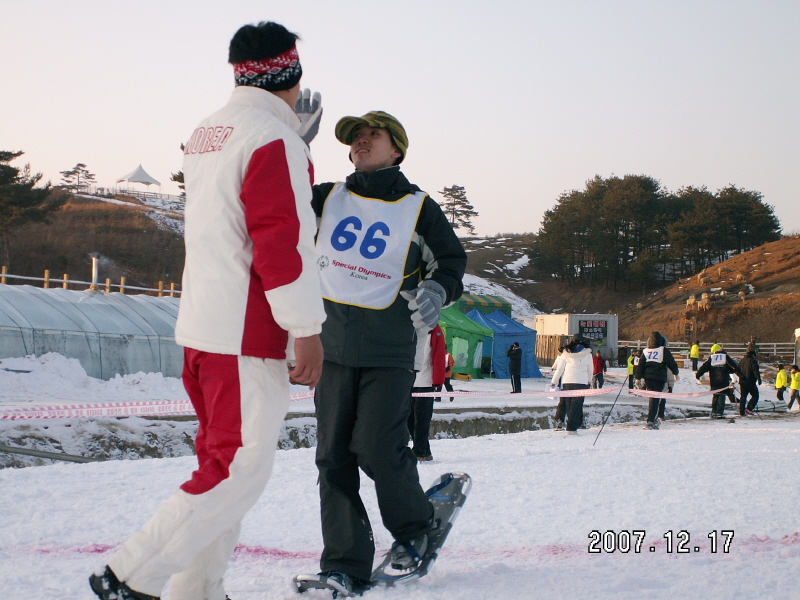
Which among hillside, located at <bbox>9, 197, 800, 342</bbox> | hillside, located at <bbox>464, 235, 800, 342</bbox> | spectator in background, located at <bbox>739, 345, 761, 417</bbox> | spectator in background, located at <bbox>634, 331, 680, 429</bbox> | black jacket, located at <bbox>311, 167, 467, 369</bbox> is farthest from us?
hillside, located at <bbox>9, 197, 800, 342</bbox>

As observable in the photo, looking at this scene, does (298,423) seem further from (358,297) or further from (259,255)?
(259,255)

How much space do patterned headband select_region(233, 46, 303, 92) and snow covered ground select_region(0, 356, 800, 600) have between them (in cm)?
173

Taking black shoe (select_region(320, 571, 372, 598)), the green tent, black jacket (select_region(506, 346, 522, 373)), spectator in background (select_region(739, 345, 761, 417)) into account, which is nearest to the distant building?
the green tent

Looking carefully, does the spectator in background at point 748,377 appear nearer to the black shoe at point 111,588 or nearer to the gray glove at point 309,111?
the gray glove at point 309,111

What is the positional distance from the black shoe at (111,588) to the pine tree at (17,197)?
4747cm

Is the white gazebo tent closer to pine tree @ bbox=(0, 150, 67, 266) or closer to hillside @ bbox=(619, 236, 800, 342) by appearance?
pine tree @ bbox=(0, 150, 67, 266)

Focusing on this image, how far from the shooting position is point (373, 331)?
9.10 feet

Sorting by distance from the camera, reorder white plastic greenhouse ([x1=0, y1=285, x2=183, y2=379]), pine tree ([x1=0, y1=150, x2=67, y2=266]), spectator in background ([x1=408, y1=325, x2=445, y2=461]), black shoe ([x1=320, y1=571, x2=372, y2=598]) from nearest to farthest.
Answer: black shoe ([x1=320, y1=571, x2=372, y2=598]) < spectator in background ([x1=408, y1=325, x2=445, y2=461]) < white plastic greenhouse ([x1=0, y1=285, x2=183, y2=379]) < pine tree ([x1=0, y1=150, x2=67, y2=266])

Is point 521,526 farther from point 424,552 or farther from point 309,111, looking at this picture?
point 309,111

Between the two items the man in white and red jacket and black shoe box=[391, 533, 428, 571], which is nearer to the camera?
the man in white and red jacket

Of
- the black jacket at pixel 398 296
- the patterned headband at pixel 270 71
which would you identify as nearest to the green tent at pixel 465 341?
the black jacket at pixel 398 296

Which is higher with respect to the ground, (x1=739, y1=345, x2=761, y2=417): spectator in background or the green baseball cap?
the green baseball cap

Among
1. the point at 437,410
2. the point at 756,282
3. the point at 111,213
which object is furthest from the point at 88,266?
the point at 756,282

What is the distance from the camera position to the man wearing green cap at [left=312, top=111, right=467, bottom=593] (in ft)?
8.80
